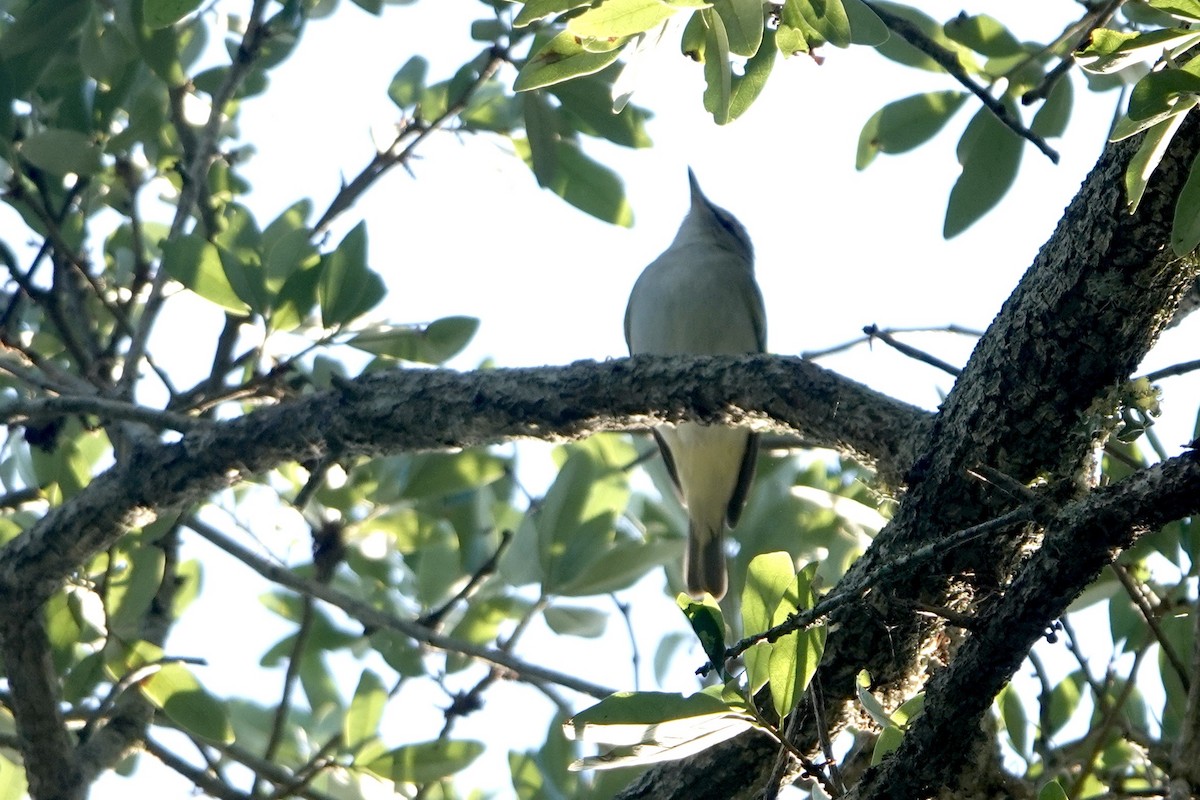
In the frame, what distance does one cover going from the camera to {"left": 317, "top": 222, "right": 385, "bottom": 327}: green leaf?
3.43 m

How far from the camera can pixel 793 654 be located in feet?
5.80

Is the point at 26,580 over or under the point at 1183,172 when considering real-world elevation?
over

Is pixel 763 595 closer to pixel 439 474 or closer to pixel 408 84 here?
pixel 439 474

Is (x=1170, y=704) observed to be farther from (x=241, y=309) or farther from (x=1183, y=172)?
(x=241, y=309)

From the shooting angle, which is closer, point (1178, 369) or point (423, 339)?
point (1178, 369)

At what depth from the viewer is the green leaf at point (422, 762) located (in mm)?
3531

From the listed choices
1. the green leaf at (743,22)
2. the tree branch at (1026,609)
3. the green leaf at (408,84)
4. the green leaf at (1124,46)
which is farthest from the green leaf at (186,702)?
the green leaf at (1124,46)

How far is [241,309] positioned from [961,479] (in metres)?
2.14

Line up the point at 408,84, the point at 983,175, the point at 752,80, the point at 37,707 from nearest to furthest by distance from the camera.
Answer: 1. the point at 752,80
2. the point at 983,175
3. the point at 37,707
4. the point at 408,84

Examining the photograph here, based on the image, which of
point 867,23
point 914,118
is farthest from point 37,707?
point 914,118

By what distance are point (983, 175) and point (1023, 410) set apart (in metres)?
1.06

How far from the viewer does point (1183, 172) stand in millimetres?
1950

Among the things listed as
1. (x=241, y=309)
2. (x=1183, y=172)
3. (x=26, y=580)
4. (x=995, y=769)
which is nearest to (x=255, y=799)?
(x=26, y=580)

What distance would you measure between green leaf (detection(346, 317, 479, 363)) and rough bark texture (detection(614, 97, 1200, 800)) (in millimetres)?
1733
